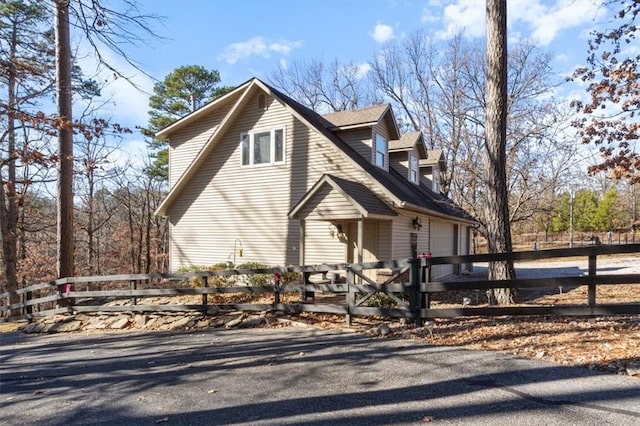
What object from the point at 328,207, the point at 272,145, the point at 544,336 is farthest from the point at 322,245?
the point at 544,336

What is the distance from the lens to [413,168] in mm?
17812

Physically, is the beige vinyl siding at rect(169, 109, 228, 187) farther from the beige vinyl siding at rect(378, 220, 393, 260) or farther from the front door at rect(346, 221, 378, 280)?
the beige vinyl siding at rect(378, 220, 393, 260)

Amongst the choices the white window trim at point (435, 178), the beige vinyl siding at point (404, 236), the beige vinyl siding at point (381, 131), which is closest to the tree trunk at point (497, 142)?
the beige vinyl siding at point (404, 236)

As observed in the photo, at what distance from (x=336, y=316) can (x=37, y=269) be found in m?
21.8

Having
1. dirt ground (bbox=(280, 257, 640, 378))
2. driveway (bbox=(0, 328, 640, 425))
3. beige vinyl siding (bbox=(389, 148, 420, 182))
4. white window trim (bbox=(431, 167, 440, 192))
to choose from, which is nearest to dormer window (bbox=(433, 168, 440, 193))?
white window trim (bbox=(431, 167, 440, 192))

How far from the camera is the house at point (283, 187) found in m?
12.7

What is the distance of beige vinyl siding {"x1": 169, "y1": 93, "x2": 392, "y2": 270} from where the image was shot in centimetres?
1362

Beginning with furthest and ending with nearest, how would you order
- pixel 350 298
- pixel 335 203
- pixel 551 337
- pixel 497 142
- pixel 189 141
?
pixel 189 141 < pixel 335 203 < pixel 497 142 < pixel 350 298 < pixel 551 337

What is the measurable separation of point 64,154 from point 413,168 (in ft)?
42.7

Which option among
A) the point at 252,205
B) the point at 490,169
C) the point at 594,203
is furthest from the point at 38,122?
the point at 594,203

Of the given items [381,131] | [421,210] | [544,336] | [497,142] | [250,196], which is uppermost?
[381,131]

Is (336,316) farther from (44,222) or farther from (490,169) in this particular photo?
(44,222)

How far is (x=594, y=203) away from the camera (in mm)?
55688

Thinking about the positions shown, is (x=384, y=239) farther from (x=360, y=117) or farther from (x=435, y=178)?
(x=435, y=178)
